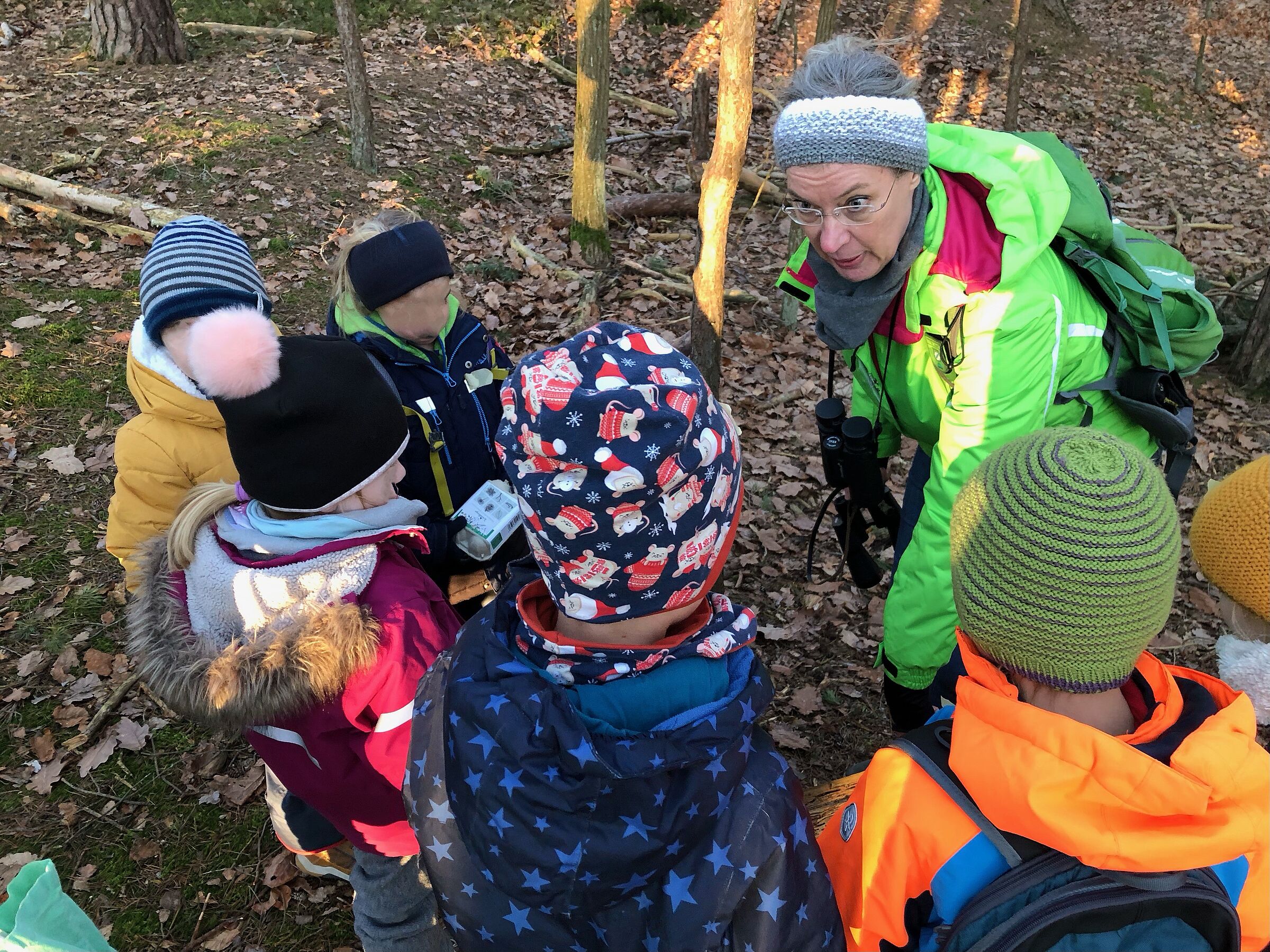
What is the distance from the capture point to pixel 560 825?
4.55 ft

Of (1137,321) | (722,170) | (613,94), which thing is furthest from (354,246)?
(613,94)

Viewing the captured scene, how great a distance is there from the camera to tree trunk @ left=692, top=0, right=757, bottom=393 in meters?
3.38

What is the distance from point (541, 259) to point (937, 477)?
576 centimetres

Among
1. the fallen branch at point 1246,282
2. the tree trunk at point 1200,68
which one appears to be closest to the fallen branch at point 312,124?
the fallen branch at point 1246,282

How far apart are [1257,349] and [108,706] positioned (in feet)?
26.7

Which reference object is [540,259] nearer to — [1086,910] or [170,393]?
[170,393]

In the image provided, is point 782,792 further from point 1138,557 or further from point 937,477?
point 937,477

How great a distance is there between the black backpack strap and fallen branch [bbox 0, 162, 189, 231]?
7441 millimetres

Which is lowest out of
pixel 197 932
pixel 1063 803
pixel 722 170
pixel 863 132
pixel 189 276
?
pixel 197 932

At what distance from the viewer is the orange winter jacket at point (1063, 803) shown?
4.29 ft

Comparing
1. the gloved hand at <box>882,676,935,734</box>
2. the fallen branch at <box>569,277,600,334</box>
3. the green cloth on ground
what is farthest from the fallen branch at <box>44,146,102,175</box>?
the gloved hand at <box>882,676,935,734</box>

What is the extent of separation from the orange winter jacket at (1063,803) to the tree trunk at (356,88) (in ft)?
27.5

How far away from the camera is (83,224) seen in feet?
22.1

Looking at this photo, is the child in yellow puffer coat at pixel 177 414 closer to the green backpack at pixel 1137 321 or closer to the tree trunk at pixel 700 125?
the green backpack at pixel 1137 321
